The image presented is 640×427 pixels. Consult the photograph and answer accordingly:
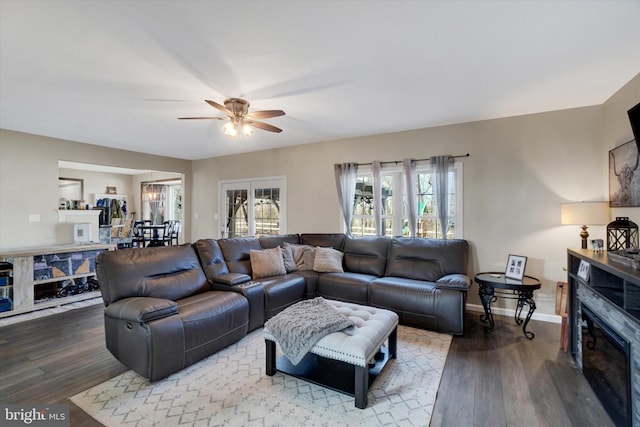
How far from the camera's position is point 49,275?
422 cm

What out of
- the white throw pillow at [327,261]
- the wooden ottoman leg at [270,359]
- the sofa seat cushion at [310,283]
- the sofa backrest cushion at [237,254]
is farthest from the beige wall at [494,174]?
the wooden ottoman leg at [270,359]

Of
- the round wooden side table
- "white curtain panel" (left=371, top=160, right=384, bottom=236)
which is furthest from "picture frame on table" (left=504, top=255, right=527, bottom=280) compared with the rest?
"white curtain panel" (left=371, top=160, right=384, bottom=236)

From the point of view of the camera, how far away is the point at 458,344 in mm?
3006

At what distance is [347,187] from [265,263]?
1.94m

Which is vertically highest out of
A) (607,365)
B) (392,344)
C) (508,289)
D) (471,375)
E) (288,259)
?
(288,259)

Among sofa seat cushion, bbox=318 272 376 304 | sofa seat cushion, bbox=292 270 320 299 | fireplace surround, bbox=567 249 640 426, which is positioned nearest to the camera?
fireplace surround, bbox=567 249 640 426

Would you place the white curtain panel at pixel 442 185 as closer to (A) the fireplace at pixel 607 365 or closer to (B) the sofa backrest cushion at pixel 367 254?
(B) the sofa backrest cushion at pixel 367 254

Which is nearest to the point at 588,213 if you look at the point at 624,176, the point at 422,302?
the point at 624,176

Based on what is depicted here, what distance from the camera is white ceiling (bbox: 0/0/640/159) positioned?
184 centimetres

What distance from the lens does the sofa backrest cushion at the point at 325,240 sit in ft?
15.3

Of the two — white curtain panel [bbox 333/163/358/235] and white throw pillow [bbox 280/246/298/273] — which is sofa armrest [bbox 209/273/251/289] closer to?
white throw pillow [bbox 280/246/298/273]

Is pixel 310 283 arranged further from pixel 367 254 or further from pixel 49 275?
pixel 49 275

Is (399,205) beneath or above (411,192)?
beneath

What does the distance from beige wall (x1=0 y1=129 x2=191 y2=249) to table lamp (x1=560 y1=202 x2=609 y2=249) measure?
7.15 m
